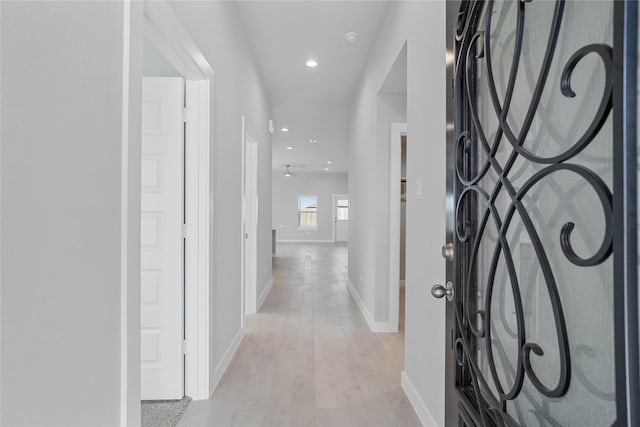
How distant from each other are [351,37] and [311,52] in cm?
55

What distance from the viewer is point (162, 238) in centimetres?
216

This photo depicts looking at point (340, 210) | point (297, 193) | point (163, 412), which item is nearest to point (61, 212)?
point (163, 412)

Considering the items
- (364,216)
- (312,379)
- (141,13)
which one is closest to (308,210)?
(364,216)

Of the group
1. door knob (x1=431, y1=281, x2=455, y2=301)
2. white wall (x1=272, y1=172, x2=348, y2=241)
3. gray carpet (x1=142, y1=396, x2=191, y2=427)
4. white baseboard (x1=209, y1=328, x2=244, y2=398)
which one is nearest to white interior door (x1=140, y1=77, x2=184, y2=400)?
gray carpet (x1=142, y1=396, x2=191, y2=427)

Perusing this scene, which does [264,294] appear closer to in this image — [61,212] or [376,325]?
[376,325]

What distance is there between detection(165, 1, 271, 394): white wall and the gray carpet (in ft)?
0.84

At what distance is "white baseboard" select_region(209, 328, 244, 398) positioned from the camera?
91.7 inches

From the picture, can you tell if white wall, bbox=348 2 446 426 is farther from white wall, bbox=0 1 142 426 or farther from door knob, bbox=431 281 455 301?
white wall, bbox=0 1 142 426

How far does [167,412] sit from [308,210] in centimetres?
1272

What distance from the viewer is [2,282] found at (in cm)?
78

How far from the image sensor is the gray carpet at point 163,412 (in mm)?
1951

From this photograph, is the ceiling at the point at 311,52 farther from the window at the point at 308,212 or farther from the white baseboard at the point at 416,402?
the window at the point at 308,212

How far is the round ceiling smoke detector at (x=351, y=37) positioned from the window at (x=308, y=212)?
1112 centimetres

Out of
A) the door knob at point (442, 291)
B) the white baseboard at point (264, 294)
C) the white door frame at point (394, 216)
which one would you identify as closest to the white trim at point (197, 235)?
the door knob at point (442, 291)
